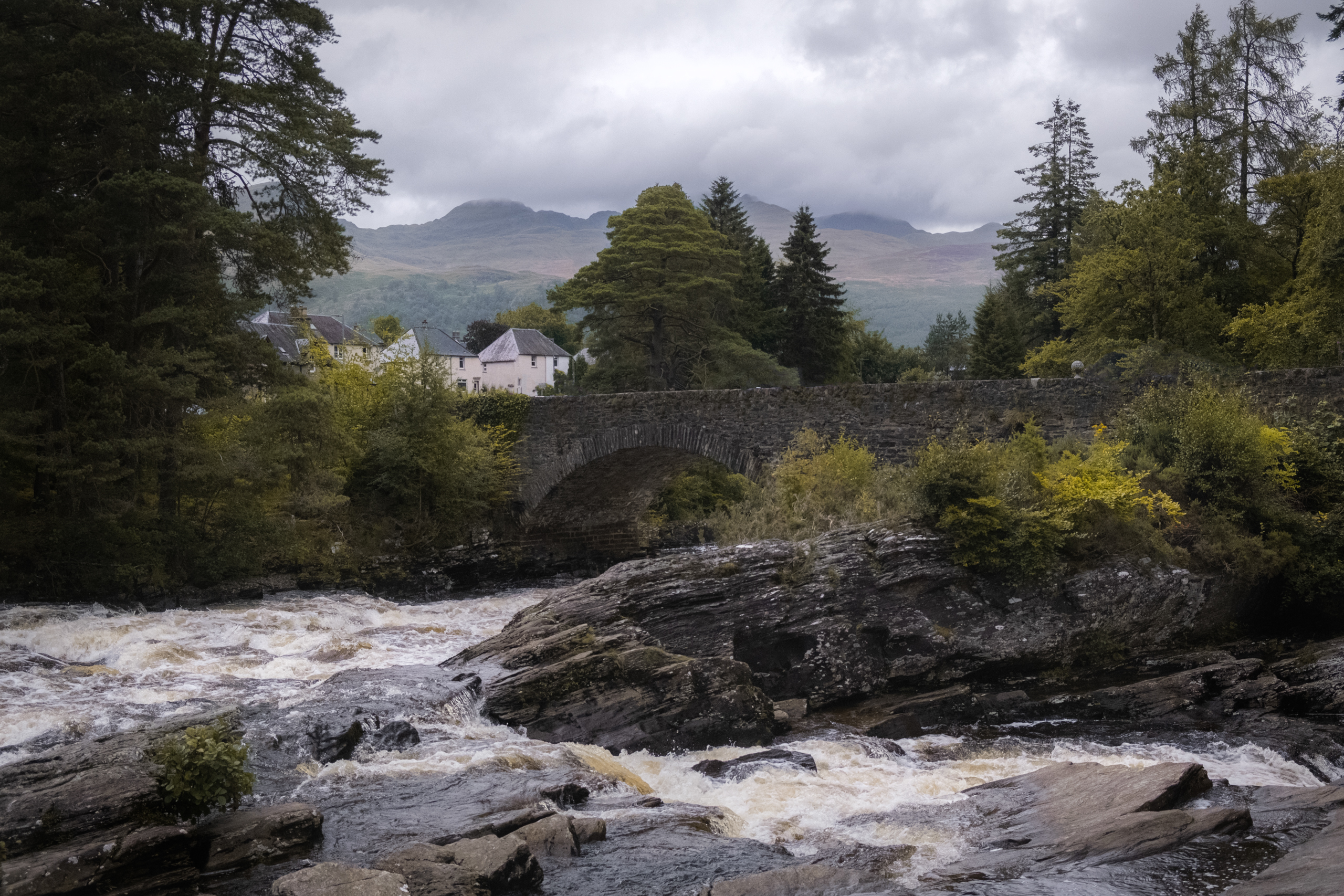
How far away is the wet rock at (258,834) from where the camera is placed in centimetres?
726

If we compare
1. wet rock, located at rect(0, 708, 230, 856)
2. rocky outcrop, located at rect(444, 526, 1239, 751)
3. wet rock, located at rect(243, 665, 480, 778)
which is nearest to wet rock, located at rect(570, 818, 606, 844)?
wet rock, located at rect(243, 665, 480, 778)

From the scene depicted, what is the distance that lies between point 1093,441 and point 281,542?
57.9 ft

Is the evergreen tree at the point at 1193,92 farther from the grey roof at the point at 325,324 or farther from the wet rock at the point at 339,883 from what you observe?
the grey roof at the point at 325,324

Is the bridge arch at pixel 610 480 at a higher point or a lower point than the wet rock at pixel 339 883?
higher

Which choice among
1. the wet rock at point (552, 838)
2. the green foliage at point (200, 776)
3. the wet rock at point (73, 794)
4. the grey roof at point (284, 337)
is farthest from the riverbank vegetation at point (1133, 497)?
the grey roof at point (284, 337)

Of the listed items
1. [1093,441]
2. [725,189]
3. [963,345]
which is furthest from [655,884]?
[963,345]

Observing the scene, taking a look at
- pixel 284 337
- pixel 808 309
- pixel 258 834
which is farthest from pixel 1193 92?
pixel 284 337

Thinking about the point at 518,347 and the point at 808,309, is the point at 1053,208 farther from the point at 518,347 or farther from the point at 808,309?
the point at 518,347

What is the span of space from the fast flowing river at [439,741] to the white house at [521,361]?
54811 millimetres

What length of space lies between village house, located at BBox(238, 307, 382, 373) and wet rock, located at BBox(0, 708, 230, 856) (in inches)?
703

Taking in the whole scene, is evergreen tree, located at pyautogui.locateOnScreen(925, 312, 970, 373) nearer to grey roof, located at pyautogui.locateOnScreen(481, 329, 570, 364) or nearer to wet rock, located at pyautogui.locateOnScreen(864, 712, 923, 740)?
grey roof, located at pyautogui.locateOnScreen(481, 329, 570, 364)

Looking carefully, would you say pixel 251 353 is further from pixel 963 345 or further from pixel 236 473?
pixel 963 345

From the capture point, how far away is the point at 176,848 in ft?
23.3

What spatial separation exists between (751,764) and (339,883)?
16.9 feet
